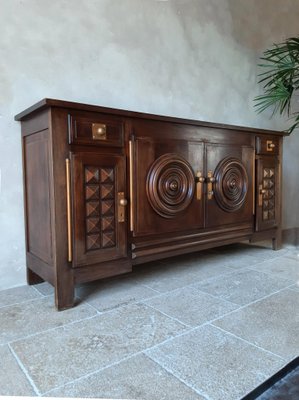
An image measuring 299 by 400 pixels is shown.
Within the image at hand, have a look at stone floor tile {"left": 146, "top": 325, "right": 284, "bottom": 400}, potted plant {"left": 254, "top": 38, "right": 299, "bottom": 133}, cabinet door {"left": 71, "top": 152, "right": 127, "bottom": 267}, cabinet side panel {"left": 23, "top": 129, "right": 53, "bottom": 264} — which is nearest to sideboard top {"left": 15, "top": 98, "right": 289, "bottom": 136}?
cabinet side panel {"left": 23, "top": 129, "right": 53, "bottom": 264}

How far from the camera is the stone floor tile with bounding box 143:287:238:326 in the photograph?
1341 millimetres

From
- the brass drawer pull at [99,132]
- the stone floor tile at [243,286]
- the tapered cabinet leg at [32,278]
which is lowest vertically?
the stone floor tile at [243,286]

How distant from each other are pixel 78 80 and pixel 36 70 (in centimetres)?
25

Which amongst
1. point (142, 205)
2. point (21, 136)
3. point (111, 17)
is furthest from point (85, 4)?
point (142, 205)

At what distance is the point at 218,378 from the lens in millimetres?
Answer: 934

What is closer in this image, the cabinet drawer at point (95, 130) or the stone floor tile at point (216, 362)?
the stone floor tile at point (216, 362)

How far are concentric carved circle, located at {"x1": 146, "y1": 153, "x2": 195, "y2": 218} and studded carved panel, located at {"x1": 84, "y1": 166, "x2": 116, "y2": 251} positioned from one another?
0.24m

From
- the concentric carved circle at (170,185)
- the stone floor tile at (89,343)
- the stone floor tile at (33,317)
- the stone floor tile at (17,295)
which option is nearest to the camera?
the stone floor tile at (89,343)

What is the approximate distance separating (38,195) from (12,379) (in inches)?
34.2

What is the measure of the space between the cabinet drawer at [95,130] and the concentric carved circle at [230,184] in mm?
755

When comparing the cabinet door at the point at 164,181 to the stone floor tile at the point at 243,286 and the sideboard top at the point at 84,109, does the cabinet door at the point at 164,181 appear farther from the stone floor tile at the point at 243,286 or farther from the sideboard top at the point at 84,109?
the stone floor tile at the point at 243,286

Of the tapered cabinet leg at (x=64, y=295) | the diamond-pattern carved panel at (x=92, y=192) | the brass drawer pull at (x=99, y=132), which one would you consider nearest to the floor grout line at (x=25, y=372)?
the tapered cabinet leg at (x=64, y=295)

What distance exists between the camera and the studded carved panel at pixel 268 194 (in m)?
2.33

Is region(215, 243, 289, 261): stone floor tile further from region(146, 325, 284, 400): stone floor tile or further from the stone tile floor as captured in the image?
region(146, 325, 284, 400): stone floor tile
